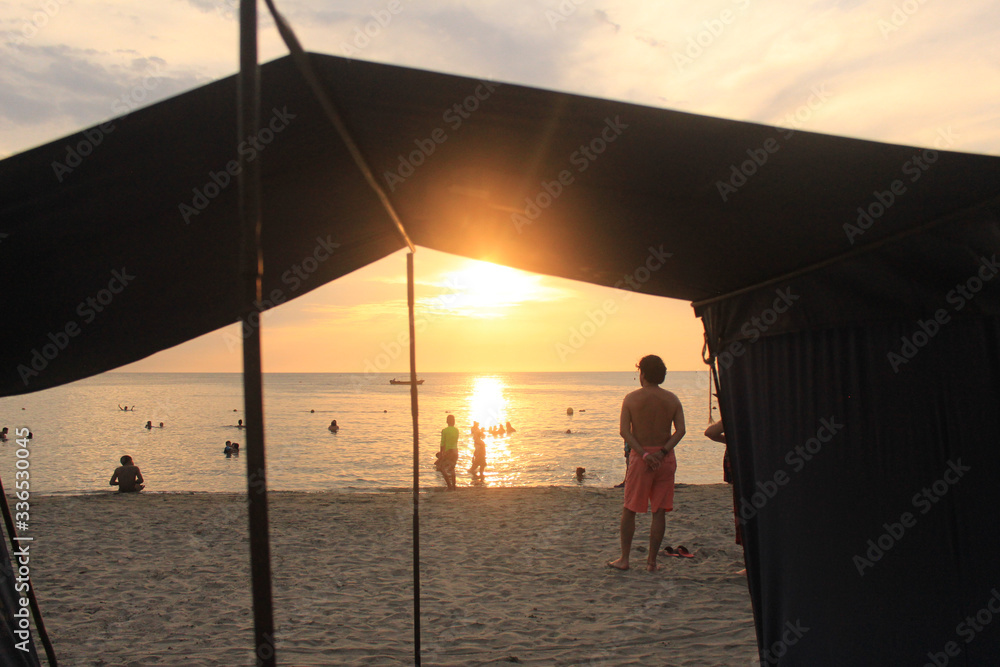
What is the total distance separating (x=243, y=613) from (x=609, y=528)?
14.4 ft

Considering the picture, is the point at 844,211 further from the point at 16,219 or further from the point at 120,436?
the point at 120,436

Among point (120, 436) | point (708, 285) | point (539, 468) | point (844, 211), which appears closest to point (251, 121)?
point (844, 211)

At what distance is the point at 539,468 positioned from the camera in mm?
26094

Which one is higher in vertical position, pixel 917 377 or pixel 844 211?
pixel 844 211
